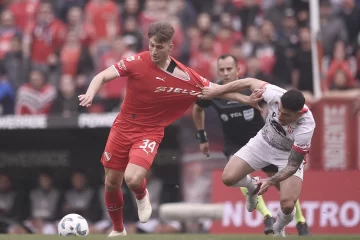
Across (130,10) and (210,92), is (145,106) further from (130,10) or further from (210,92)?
(130,10)

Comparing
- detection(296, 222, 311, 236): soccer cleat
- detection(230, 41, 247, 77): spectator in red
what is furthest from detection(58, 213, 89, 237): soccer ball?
detection(230, 41, 247, 77): spectator in red

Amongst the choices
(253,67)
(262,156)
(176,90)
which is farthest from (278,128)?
(253,67)

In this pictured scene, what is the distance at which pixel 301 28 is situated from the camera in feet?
58.4

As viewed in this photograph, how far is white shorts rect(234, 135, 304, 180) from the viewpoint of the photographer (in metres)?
11.6

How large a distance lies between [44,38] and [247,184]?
8020mm

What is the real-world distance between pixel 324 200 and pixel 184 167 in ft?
8.76

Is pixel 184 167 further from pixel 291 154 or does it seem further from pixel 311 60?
pixel 291 154

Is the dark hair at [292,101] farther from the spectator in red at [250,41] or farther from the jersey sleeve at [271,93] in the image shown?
the spectator in red at [250,41]

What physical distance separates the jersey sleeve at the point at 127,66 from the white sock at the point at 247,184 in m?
1.91

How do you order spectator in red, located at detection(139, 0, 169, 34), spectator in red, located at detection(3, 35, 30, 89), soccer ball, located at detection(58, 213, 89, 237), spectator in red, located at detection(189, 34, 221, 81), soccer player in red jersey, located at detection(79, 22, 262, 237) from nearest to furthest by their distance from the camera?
soccer player in red jersey, located at detection(79, 22, 262, 237)
soccer ball, located at detection(58, 213, 89, 237)
spectator in red, located at detection(189, 34, 221, 81)
spectator in red, located at detection(3, 35, 30, 89)
spectator in red, located at detection(139, 0, 169, 34)

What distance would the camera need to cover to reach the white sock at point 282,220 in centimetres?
1148

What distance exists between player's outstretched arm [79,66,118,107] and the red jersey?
0.11m

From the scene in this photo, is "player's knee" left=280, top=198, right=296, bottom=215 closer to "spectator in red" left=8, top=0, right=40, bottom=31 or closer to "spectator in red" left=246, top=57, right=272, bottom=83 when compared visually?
"spectator in red" left=246, top=57, right=272, bottom=83

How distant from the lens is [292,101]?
10664 mm
